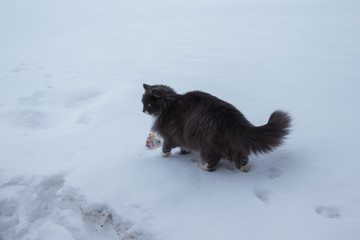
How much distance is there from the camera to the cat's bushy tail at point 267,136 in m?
2.17

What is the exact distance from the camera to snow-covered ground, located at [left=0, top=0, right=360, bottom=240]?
198 cm

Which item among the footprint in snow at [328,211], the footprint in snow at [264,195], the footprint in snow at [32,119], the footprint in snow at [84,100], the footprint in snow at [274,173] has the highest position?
the footprint in snow at [328,211]

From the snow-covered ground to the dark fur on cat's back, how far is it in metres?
0.23

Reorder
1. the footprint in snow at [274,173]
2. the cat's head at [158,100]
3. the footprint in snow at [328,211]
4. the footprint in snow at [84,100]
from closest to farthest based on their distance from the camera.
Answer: the footprint in snow at [328,211]
the footprint in snow at [274,173]
the cat's head at [158,100]
the footprint in snow at [84,100]

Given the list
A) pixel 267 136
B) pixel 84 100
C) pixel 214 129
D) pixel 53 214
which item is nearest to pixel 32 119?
pixel 84 100

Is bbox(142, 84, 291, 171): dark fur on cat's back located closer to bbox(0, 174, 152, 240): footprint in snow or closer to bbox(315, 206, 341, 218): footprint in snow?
bbox(315, 206, 341, 218): footprint in snow

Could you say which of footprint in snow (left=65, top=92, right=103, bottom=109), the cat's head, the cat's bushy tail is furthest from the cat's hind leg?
footprint in snow (left=65, top=92, right=103, bottom=109)

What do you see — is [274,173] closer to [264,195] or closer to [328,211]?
[264,195]

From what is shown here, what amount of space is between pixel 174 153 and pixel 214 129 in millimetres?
771

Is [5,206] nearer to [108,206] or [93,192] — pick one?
[93,192]

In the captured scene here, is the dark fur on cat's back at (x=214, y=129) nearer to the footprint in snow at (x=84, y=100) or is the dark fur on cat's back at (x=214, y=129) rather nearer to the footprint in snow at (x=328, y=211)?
the footprint in snow at (x=328, y=211)

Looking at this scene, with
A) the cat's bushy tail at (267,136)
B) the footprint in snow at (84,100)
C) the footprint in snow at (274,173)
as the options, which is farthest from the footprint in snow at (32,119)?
the footprint in snow at (274,173)

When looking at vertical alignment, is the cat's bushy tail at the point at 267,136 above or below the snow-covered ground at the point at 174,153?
above

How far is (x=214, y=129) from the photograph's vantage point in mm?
2229
